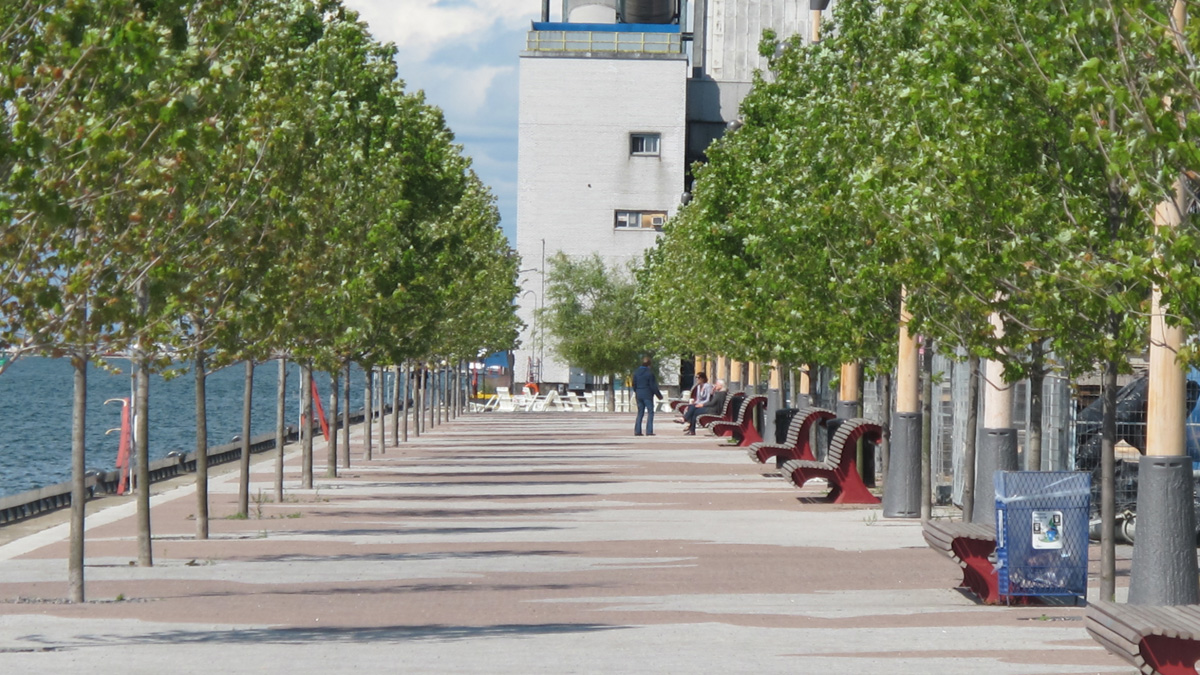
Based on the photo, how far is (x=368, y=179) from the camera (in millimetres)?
26328

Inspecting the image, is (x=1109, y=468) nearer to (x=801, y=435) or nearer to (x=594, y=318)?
(x=801, y=435)

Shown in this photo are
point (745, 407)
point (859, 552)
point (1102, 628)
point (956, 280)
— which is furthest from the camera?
point (745, 407)

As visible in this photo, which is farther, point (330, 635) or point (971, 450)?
point (971, 450)

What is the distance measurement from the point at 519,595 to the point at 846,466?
1089 cm

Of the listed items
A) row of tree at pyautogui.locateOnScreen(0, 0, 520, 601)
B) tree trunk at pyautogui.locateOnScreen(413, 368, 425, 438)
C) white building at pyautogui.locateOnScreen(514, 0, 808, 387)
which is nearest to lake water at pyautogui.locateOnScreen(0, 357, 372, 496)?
row of tree at pyautogui.locateOnScreen(0, 0, 520, 601)

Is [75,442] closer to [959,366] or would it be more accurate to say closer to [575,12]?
[959,366]

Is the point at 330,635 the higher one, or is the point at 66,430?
the point at 330,635

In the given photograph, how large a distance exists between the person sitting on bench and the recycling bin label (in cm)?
3742

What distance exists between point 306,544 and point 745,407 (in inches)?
1011

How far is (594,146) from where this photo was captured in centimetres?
9638

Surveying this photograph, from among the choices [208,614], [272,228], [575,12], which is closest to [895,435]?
[272,228]

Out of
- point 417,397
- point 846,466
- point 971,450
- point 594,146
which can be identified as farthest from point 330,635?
point 594,146

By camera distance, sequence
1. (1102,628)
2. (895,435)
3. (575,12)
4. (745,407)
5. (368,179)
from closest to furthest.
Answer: (1102,628) → (895,435) → (368,179) → (745,407) → (575,12)

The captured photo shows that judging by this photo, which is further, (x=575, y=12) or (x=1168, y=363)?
(x=575, y=12)
